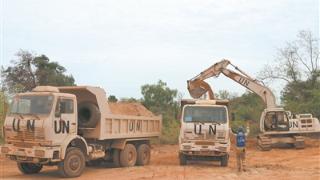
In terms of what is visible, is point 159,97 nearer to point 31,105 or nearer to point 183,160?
point 183,160

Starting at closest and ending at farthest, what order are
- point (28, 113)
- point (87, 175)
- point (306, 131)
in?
1. point (28, 113)
2. point (87, 175)
3. point (306, 131)

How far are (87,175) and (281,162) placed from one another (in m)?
9.92

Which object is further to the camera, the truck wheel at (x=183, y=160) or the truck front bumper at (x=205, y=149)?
the truck wheel at (x=183, y=160)

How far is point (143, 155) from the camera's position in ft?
68.7

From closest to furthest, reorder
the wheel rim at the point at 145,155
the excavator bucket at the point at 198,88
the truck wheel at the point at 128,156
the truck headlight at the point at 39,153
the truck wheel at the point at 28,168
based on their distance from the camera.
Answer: the truck headlight at the point at 39,153
the truck wheel at the point at 28,168
the truck wheel at the point at 128,156
the wheel rim at the point at 145,155
the excavator bucket at the point at 198,88

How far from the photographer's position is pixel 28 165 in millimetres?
17547

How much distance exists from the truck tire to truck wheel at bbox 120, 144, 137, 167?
2.32 meters

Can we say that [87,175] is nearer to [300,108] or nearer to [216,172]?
[216,172]

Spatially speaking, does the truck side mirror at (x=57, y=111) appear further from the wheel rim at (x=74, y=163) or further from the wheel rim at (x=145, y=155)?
the wheel rim at (x=145, y=155)

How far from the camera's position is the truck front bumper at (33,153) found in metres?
15.4

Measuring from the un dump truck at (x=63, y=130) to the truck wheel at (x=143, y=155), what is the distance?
1256mm

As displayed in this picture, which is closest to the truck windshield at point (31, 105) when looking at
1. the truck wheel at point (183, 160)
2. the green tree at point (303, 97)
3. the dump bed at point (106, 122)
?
the dump bed at point (106, 122)

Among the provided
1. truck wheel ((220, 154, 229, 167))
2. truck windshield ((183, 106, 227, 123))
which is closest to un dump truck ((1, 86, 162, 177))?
truck windshield ((183, 106, 227, 123))

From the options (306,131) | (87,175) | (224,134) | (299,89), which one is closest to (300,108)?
(299,89)
